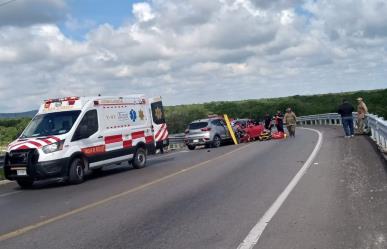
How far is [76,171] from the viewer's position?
14859mm

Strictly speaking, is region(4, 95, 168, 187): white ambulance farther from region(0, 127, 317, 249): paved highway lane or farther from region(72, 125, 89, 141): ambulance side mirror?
region(0, 127, 317, 249): paved highway lane

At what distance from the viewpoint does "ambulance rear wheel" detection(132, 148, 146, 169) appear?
724 inches

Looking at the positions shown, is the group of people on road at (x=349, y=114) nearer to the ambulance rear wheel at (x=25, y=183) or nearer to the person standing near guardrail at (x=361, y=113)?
the person standing near guardrail at (x=361, y=113)

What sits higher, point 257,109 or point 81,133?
point 81,133

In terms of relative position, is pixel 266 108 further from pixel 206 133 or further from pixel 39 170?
pixel 39 170

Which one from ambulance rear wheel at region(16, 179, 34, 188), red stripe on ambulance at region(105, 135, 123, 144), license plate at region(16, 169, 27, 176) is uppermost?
red stripe on ambulance at region(105, 135, 123, 144)

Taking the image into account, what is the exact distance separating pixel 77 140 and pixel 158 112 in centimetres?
1087

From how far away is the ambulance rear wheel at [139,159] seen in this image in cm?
1839

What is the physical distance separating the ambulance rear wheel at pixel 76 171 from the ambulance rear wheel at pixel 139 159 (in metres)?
3.30

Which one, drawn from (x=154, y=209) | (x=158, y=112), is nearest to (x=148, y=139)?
(x=158, y=112)

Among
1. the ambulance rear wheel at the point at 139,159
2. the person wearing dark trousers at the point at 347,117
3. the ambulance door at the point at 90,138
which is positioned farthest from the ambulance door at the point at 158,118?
the person wearing dark trousers at the point at 347,117

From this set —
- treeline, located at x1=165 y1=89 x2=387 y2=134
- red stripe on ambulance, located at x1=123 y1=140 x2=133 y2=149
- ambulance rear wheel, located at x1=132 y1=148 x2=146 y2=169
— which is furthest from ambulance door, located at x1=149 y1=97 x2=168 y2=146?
treeline, located at x1=165 y1=89 x2=387 y2=134

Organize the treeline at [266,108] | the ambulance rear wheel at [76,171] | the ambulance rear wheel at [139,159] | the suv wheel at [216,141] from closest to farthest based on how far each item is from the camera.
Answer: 1. the ambulance rear wheel at [76,171]
2. the ambulance rear wheel at [139,159]
3. the suv wheel at [216,141]
4. the treeline at [266,108]

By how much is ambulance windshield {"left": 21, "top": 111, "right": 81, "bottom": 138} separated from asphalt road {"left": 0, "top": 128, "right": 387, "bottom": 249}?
154 cm
